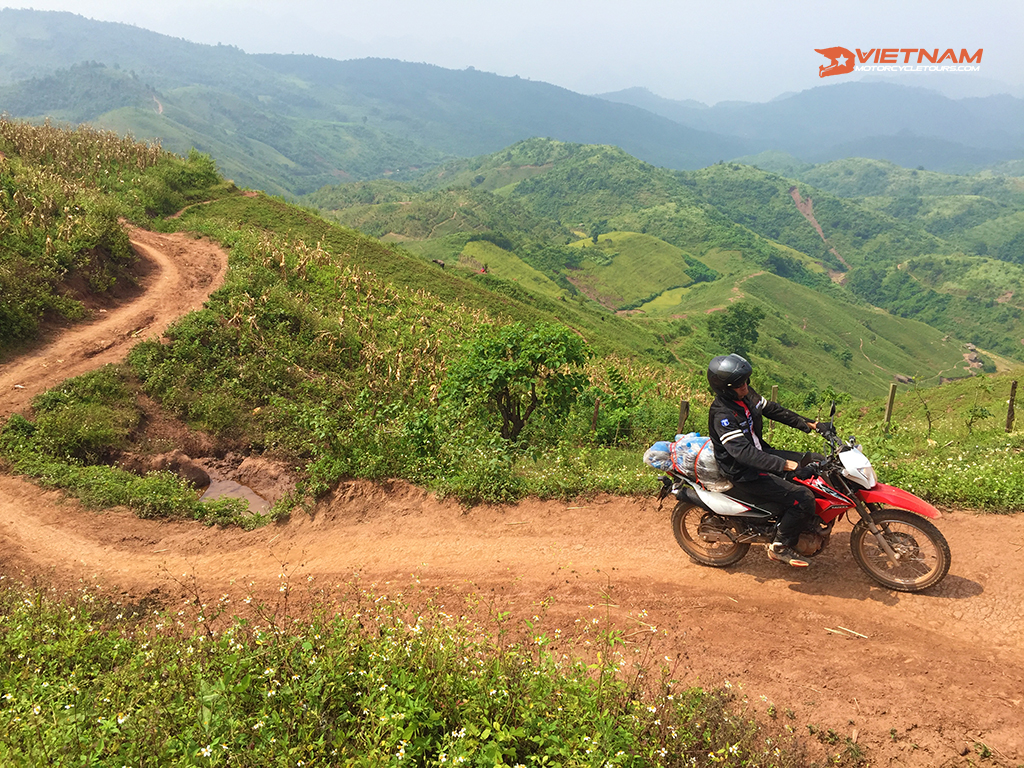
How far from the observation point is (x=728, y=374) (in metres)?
5.30

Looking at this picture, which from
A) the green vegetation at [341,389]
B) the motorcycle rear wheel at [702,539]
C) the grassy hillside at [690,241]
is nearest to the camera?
the motorcycle rear wheel at [702,539]

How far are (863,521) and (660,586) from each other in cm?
207

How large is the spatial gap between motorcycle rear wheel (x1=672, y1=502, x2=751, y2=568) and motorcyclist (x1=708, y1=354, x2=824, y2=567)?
0.41 meters

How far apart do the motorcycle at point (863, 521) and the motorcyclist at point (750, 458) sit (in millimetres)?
148

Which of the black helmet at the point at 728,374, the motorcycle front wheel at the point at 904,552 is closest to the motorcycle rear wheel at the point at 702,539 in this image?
the motorcycle front wheel at the point at 904,552

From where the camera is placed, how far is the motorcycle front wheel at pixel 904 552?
5195mm

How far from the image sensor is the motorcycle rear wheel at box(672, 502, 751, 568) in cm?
597

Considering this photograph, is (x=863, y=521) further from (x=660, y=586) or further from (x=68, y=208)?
(x=68, y=208)

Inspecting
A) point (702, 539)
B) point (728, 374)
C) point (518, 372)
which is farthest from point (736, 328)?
point (728, 374)

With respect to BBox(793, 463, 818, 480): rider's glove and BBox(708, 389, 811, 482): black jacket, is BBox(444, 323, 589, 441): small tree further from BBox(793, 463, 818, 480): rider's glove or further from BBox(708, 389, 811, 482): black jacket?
BBox(793, 463, 818, 480): rider's glove

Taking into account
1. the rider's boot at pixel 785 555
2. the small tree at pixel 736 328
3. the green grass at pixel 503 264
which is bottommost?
the small tree at pixel 736 328

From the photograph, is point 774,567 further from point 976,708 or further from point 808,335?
point 808,335

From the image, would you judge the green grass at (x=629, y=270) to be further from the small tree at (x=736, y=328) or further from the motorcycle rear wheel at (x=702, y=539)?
the motorcycle rear wheel at (x=702, y=539)

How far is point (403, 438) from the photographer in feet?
29.1
